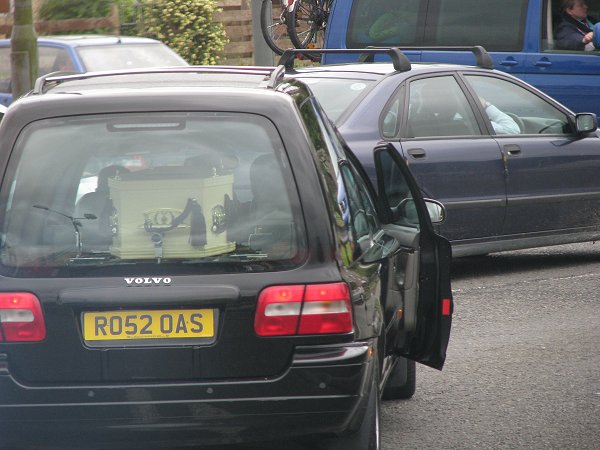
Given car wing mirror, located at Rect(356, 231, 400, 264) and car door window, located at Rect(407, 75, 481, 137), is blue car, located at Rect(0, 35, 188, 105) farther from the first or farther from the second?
car wing mirror, located at Rect(356, 231, 400, 264)

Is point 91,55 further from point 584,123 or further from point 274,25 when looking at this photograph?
point 584,123

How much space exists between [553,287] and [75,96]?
17.5 ft

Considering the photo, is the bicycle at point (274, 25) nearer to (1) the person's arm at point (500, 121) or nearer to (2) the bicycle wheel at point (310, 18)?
(2) the bicycle wheel at point (310, 18)

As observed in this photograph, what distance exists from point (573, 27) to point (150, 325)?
1011cm

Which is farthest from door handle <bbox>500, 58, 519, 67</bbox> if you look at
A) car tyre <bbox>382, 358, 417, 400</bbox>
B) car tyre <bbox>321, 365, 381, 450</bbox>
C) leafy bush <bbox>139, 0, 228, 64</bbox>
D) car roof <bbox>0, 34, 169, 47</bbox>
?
car tyre <bbox>321, 365, 381, 450</bbox>

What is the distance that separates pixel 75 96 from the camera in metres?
4.46

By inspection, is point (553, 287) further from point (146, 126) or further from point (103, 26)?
point (103, 26)

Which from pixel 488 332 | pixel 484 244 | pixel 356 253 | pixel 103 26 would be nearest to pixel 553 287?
pixel 484 244

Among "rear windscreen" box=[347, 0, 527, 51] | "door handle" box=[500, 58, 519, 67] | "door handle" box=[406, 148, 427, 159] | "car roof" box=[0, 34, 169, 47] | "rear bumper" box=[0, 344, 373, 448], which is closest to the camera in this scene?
"rear bumper" box=[0, 344, 373, 448]

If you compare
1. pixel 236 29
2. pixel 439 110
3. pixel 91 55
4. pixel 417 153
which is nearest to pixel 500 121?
pixel 439 110

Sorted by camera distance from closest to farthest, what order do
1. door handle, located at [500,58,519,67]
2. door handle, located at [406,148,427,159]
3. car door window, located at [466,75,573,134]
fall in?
door handle, located at [406,148,427,159]
car door window, located at [466,75,573,134]
door handle, located at [500,58,519,67]

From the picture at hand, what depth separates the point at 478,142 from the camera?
9227 mm

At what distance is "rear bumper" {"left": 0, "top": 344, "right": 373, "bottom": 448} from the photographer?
4.20 meters

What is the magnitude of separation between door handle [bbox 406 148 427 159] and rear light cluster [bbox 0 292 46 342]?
492 centimetres
